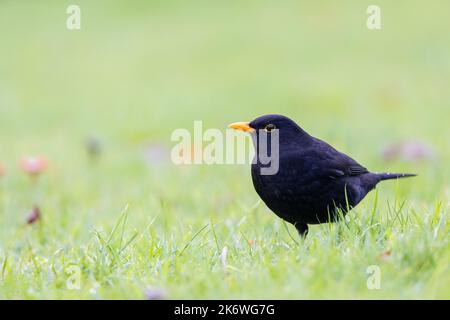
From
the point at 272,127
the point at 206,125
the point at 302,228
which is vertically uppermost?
the point at 272,127

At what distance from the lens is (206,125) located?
9.34m

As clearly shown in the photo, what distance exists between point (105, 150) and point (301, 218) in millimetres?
5035

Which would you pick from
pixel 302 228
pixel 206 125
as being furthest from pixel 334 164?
pixel 206 125

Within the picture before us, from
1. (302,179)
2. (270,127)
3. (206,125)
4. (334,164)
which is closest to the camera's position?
(302,179)

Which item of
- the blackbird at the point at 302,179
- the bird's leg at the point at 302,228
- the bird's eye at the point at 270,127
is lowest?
the bird's leg at the point at 302,228

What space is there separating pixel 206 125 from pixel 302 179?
17.9ft

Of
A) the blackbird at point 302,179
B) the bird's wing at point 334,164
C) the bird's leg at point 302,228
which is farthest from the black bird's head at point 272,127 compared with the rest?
the bird's leg at point 302,228

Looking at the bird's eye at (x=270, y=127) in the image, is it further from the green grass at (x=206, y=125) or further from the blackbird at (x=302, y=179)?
the green grass at (x=206, y=125)

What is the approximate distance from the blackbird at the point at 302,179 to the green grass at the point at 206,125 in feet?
0.49

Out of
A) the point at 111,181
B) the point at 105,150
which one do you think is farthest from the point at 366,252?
the point at 105,150

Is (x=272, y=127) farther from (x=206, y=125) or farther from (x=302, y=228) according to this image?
(x=206, y=125)

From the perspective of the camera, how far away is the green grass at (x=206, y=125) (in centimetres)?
331
